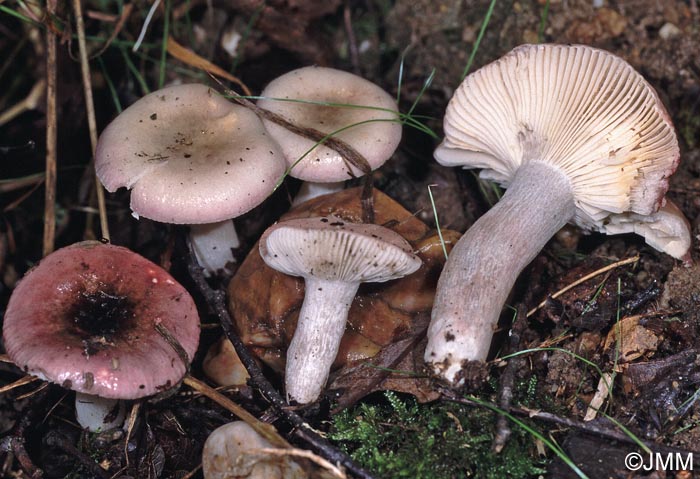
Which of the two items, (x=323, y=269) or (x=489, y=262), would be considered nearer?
(x=323, y=269)

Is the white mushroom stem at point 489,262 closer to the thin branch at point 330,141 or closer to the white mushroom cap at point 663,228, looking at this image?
the white mushroom cap at point 663,228

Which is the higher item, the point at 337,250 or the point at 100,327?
the point at 337,250

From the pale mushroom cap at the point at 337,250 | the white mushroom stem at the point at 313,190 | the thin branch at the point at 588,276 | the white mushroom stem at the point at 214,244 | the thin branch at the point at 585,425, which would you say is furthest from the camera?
the white mushroom stem at the point at 313,190

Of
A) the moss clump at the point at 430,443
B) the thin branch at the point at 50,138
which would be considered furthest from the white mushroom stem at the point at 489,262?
the thin branch at the point at 50,138

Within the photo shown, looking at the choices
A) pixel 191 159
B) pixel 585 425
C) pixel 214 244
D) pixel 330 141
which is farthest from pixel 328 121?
pixel 585 425

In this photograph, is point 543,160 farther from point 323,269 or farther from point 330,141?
point 323,269

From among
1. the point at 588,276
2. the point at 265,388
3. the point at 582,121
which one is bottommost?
the point at 265,388
